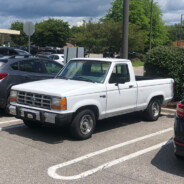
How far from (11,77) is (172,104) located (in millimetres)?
5228

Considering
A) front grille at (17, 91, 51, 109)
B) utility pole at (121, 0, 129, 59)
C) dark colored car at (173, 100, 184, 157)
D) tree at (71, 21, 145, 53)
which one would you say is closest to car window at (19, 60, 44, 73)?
front grille at (17, 91, 51, 109)

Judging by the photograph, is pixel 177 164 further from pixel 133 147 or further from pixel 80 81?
pixel 80 81

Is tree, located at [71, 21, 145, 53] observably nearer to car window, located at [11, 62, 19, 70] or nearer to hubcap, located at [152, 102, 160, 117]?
car window, located at [11, 62, 19, 70]

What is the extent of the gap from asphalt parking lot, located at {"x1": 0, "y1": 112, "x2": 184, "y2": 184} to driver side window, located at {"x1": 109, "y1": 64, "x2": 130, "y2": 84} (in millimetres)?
1237

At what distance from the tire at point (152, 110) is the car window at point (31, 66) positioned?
134 inches

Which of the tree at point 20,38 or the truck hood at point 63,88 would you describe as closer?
the truck hood at point 63,88

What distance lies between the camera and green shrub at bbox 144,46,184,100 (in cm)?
1052

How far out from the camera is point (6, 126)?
7816mm

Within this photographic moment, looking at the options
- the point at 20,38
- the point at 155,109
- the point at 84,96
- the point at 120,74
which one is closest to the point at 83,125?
the point at 84,96

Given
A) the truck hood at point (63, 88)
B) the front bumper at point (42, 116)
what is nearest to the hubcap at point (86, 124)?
the front bumper at point (42, 116)

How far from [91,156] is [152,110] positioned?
3323mm

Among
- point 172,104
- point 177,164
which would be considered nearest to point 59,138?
point 177,164

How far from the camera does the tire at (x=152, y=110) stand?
8445mm

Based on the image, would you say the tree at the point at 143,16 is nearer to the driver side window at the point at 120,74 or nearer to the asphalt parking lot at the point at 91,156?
the driver side window at the point at 120,74
